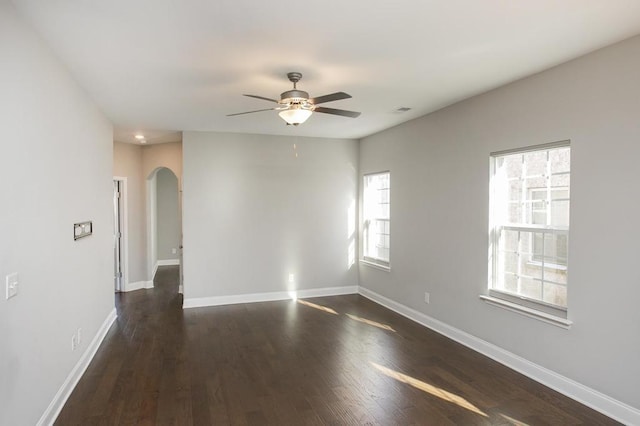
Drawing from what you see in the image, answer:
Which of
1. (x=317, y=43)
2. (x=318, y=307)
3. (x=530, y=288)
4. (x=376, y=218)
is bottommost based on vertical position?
(x=318, y=307)

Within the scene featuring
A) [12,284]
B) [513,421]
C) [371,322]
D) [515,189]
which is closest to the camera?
[12,284]

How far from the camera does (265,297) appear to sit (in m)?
6.16

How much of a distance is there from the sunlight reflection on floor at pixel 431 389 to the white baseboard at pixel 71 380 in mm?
2557

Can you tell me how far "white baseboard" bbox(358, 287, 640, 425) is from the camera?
8.87ft

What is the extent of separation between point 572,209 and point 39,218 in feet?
12.7

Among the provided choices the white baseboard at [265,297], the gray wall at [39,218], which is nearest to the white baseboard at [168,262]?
the white baseboard at [265,297]

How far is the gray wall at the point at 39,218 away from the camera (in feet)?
6.84

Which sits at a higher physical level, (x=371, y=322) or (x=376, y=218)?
(x=376, y=218)

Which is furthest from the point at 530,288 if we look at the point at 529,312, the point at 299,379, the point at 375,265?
the point at 375,265

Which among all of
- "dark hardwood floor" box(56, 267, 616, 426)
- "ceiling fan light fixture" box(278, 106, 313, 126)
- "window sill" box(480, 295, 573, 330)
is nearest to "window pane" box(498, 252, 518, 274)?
"window sill" box(480, 295, 573, 330)

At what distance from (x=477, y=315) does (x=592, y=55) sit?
8.34 feet

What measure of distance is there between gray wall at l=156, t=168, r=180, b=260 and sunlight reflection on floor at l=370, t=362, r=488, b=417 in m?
7.75

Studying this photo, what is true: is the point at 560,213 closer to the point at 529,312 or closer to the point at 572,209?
the point at 572,209

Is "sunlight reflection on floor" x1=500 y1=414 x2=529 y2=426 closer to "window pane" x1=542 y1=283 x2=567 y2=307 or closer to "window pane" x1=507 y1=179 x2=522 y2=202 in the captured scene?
"window pane" x1=542 y1=283 x2=567 y2=307
